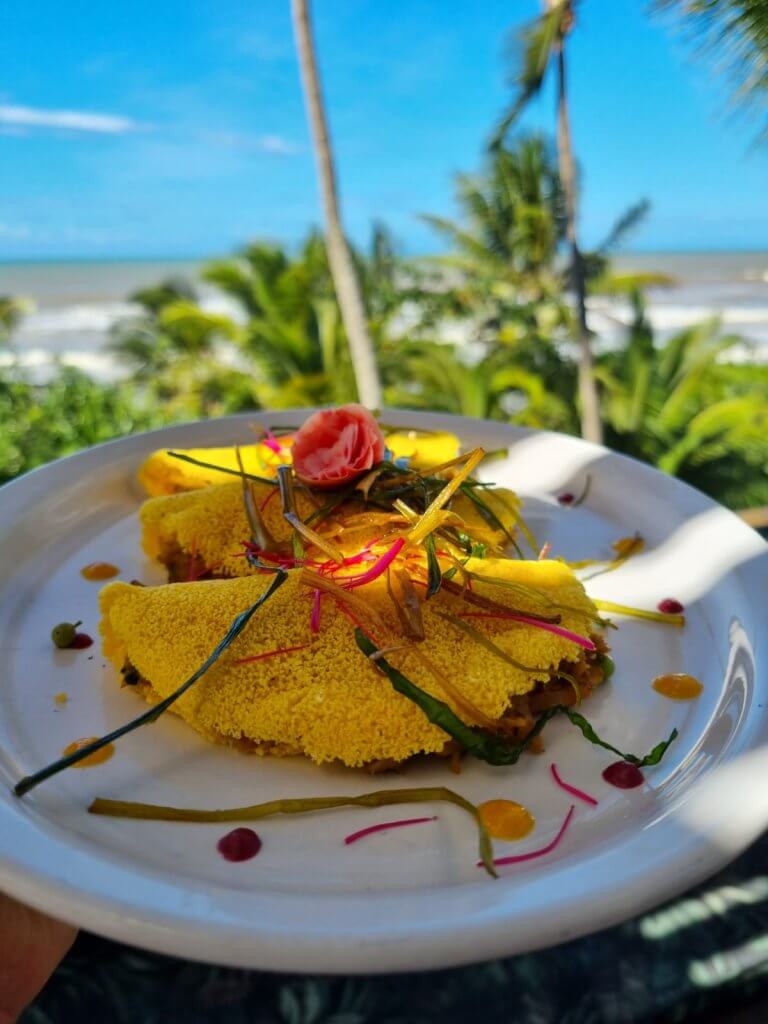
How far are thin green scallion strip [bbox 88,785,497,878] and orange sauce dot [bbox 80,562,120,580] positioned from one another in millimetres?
760

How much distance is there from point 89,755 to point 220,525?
0.68m

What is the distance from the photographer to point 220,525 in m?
1.63

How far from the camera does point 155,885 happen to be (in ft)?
2.54

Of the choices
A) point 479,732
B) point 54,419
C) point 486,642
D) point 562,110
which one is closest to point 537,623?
point 486,642

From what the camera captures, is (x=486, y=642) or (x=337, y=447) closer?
(x=486, y=642)

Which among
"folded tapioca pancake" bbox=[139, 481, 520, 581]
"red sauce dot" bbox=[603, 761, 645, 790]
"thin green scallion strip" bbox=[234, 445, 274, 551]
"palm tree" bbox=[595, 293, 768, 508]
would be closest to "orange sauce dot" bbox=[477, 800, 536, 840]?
"red sauce dot" bbox=[603, 761, 645, 790]

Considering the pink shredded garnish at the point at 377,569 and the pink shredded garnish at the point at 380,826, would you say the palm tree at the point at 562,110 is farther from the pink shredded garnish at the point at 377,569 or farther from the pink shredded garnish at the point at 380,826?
the pink shredded garnish at the point at 380,826

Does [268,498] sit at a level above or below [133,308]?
above

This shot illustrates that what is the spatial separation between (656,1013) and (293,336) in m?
9.14

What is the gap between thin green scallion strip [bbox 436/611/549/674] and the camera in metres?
1.10

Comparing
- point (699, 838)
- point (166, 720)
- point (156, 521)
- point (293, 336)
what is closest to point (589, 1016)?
point (699, 838)

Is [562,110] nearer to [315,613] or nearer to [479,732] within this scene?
[315,613]

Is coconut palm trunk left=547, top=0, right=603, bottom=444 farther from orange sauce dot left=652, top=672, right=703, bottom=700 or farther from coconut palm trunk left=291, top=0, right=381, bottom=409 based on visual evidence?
orange sauce dot left=652, top=672, right=703, bottom=700

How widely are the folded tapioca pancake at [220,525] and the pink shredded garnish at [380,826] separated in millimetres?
693
